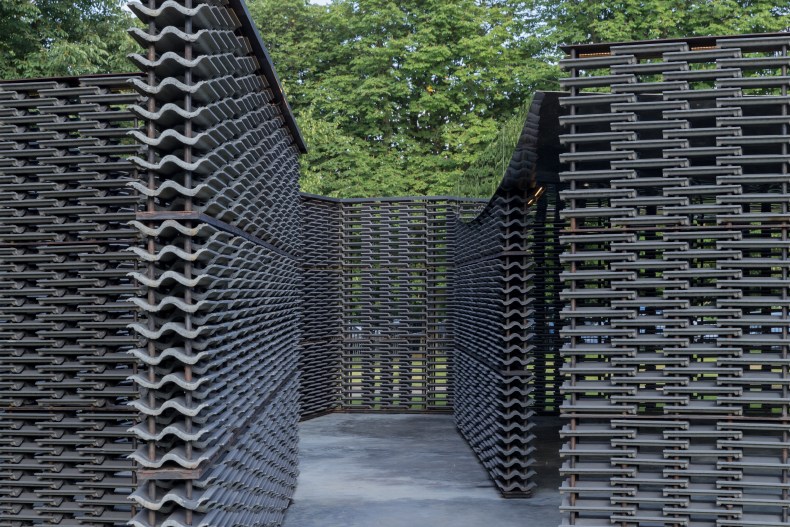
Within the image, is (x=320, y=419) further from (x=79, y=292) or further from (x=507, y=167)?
(x=79, y=292)

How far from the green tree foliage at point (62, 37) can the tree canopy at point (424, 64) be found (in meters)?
5.29

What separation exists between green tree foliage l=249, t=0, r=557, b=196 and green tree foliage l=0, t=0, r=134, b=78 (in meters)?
5.80

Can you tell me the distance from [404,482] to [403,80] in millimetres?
18292

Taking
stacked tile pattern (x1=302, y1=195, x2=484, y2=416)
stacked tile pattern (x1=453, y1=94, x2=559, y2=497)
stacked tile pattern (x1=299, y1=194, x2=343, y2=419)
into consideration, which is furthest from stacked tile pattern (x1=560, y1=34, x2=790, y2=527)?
stacked tile pattern (x1=302, y1=195, x2=484, y2=416)

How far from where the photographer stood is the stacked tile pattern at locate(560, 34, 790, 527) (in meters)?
4.47

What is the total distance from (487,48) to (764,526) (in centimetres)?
2144

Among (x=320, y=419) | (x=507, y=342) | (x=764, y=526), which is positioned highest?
(x=507, y=342)

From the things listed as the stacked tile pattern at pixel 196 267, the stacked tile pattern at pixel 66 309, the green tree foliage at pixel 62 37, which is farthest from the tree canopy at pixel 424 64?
the stacked tile pattern at pixel 196 267

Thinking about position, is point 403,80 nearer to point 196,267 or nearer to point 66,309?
point 66,309

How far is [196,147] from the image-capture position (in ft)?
12.7

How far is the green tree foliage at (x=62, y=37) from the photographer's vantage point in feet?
53.6

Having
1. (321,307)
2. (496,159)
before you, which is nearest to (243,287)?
(496,159)

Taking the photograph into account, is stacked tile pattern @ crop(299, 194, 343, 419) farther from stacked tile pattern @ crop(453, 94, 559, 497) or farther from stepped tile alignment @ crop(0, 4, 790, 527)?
stepped tile alignment @ crop(0, 4, 790, 527)

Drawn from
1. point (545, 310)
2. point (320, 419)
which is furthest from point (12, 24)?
point (545, 310)
